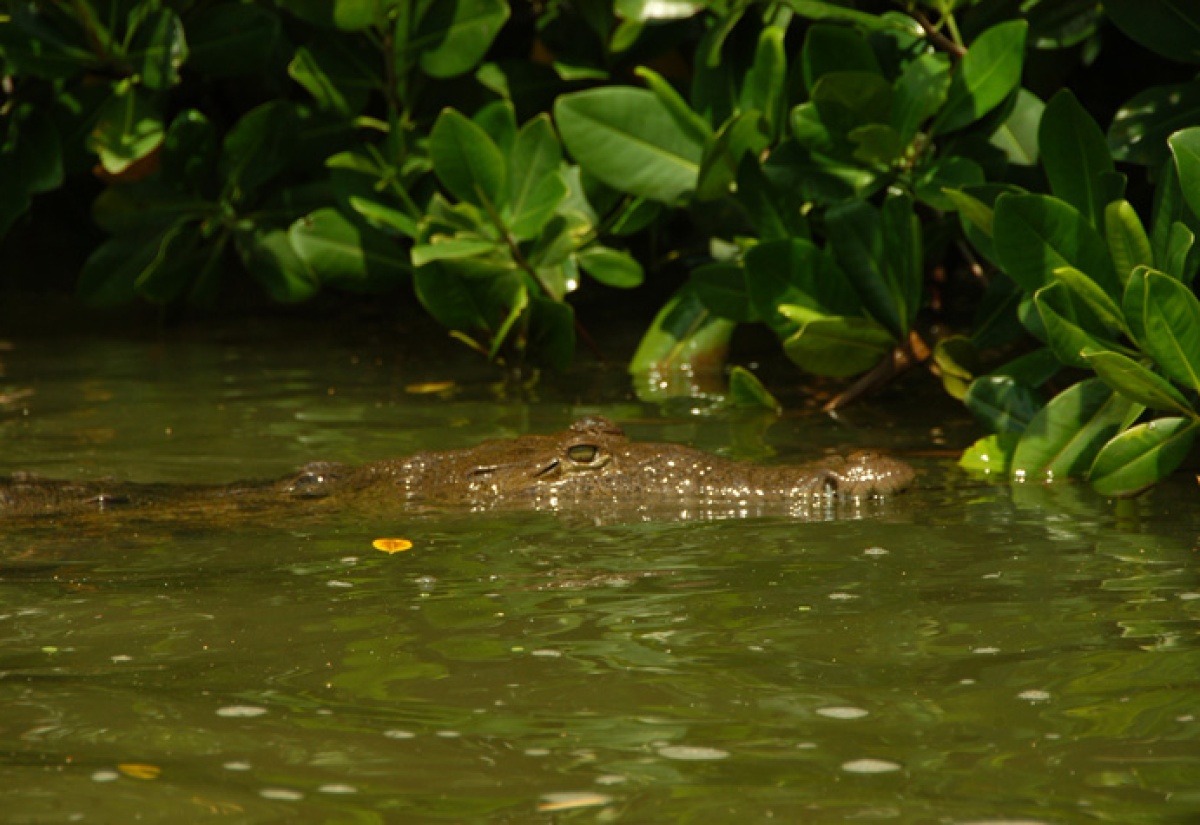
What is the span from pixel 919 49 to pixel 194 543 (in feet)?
10.3

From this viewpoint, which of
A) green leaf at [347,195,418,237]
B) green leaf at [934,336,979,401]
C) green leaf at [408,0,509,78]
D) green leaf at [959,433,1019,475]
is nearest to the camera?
green leaf at [959,433,1019,475]

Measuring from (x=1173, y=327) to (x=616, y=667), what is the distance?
1924mm

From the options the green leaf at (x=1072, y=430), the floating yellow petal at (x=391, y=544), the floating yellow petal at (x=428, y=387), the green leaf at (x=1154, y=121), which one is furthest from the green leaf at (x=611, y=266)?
the floating yellow petal at (x=391, y=544)

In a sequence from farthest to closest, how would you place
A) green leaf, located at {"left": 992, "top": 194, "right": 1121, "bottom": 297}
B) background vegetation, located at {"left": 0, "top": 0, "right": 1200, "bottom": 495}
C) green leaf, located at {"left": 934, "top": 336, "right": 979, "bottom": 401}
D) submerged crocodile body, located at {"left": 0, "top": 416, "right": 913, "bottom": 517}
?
green leaf, located at {"left": 934, "top": 336, "right": 979, "bottom": 401}, submerged crocodile body, located at {"left": 0, "top": 416, "right": 913, "bottom": 517}, background vegetation, located at {"left": 0, "top": 0, "right": 1200, "bottom": 495}, green leaf, located at {"left": 992, "top": 194, "right": 1121, "bottom": 297}

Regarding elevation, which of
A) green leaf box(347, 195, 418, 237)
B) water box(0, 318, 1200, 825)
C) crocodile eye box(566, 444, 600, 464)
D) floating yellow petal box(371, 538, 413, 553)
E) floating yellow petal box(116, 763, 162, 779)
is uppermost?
green leaf box(347, 195, 418, 237)

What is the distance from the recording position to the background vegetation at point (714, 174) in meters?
4.82

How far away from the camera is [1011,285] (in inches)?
232

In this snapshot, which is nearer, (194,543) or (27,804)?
(27,804)

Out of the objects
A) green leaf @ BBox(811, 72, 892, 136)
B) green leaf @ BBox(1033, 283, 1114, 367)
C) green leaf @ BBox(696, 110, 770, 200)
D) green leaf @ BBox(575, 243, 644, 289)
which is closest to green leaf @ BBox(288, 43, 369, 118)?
green leaf @ BBox(575, 243, 644, 289)

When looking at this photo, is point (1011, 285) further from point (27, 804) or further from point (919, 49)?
point (27, 804)

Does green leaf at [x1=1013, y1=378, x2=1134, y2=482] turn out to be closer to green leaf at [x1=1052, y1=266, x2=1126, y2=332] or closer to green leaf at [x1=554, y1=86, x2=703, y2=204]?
green leaf at [x1=1052, y1=266, x2=1126, y2=332]

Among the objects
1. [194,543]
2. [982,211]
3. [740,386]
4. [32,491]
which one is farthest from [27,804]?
[740,386]

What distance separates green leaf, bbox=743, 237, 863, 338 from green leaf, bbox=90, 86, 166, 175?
293 cm

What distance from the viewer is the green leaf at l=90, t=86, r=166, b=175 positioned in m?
7.14
